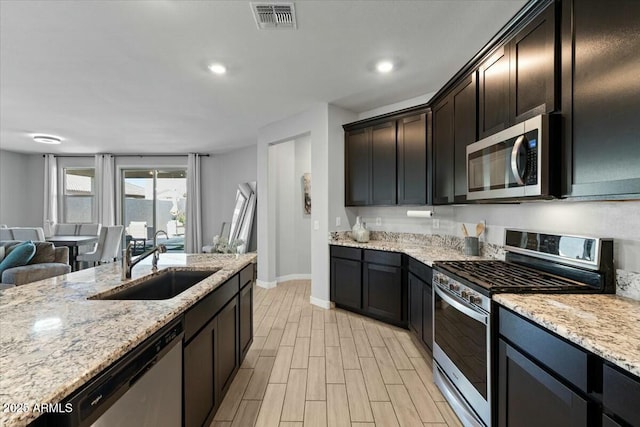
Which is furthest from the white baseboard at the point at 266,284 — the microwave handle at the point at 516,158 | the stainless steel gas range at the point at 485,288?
the microwave handle at the point at 516,158

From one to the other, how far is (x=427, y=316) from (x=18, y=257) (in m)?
4.97

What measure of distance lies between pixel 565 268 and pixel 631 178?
28.4 inches

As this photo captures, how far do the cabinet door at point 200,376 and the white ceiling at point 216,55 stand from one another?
7.05ft

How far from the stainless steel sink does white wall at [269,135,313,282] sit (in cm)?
306

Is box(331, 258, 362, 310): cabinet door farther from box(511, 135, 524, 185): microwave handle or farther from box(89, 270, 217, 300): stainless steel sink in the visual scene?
box(511, 135, 524, 185): microwave handle

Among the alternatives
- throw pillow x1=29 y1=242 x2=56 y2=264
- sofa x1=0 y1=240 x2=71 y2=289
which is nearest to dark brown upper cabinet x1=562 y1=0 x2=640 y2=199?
sofa x1=0 y1=240 x2=71 y2=289

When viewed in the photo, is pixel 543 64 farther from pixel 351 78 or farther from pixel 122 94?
pixel 122 94

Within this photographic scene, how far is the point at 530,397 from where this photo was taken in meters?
1.20

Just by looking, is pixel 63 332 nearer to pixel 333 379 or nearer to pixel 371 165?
pixel 333 379

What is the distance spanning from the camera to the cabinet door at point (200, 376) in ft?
4.39

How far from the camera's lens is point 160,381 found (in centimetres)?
109

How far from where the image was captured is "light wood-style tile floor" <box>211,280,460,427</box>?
A: 1.82 meters

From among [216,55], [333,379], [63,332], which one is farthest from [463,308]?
[216,55]

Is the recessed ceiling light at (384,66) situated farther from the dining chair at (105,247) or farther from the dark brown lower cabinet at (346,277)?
the dining chair at (105,247)
